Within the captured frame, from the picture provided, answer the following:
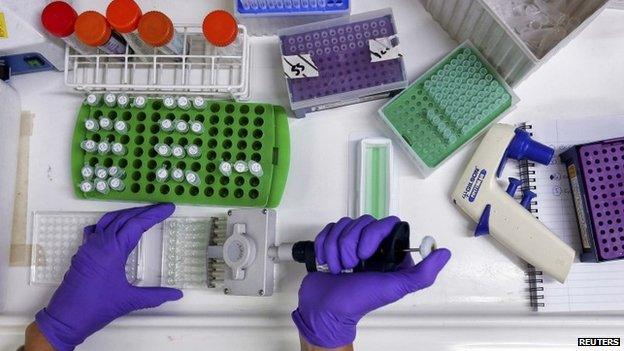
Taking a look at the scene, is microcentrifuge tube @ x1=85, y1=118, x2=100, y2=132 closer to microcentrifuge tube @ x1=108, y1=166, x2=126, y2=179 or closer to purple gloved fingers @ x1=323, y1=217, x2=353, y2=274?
microcentrifuge tube @ x1=108, y1=166, x2=126, y2=179

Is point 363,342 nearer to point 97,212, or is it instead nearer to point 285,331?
point 285,331

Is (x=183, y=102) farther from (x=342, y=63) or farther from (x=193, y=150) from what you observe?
(x=342, y=63)

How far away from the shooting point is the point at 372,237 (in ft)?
3.00

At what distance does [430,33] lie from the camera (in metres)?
1.14

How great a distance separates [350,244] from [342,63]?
0.38 m

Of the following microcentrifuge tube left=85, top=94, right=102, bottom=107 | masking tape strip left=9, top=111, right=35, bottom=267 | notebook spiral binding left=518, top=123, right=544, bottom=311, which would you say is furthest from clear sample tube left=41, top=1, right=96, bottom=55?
notebook spiral binding left=518, top=123, right=544, bottom=311

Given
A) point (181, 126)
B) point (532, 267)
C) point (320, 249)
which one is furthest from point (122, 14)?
point (532, 267)

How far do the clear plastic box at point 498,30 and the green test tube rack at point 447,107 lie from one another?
0.02 metres

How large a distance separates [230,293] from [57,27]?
23.0 inches

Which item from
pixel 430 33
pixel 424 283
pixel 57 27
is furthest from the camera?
pixel 430 33

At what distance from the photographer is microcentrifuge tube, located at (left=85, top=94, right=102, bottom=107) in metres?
1.09

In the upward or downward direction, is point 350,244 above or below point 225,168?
below

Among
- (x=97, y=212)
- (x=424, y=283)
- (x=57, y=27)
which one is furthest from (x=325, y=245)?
(x=57, y=27)

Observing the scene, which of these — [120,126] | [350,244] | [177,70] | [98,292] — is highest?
[177,70]
